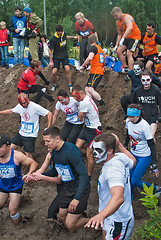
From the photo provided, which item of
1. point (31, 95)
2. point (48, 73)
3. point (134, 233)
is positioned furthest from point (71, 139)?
point (48, 73)

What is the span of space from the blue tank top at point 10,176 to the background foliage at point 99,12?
35537 millimetres

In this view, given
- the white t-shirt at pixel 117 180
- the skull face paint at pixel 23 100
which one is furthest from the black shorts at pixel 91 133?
the white t-shirt at pixel 117 180

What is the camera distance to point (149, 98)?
6.08 meters

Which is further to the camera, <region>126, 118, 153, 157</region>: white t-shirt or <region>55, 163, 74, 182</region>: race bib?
<region>126, 118, 153, 157</region>: white t-shirt

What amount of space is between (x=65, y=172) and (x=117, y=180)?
5.49 ft

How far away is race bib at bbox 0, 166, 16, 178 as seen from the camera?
507 cm

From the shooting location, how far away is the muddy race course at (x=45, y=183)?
5.23m

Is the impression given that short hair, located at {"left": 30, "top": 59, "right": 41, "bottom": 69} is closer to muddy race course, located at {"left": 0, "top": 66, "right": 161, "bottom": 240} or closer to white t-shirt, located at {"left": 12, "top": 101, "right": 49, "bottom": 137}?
white t-shirt, located at {"left": 12, "top": 101, "right": 49, "bottom": 137}

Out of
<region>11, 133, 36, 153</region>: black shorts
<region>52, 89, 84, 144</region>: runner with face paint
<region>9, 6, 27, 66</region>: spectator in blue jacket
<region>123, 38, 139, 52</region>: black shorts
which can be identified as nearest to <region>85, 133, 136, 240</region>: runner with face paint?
<region>52, 89, 84, 144</region>: runner with face paint

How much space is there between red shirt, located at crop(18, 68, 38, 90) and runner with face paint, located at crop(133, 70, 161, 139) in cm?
364

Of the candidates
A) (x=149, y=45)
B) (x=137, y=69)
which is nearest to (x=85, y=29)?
(x=149, y=45)

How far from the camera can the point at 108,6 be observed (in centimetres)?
4516

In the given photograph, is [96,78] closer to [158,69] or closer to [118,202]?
[158,69]

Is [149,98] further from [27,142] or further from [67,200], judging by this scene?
[27,142]
